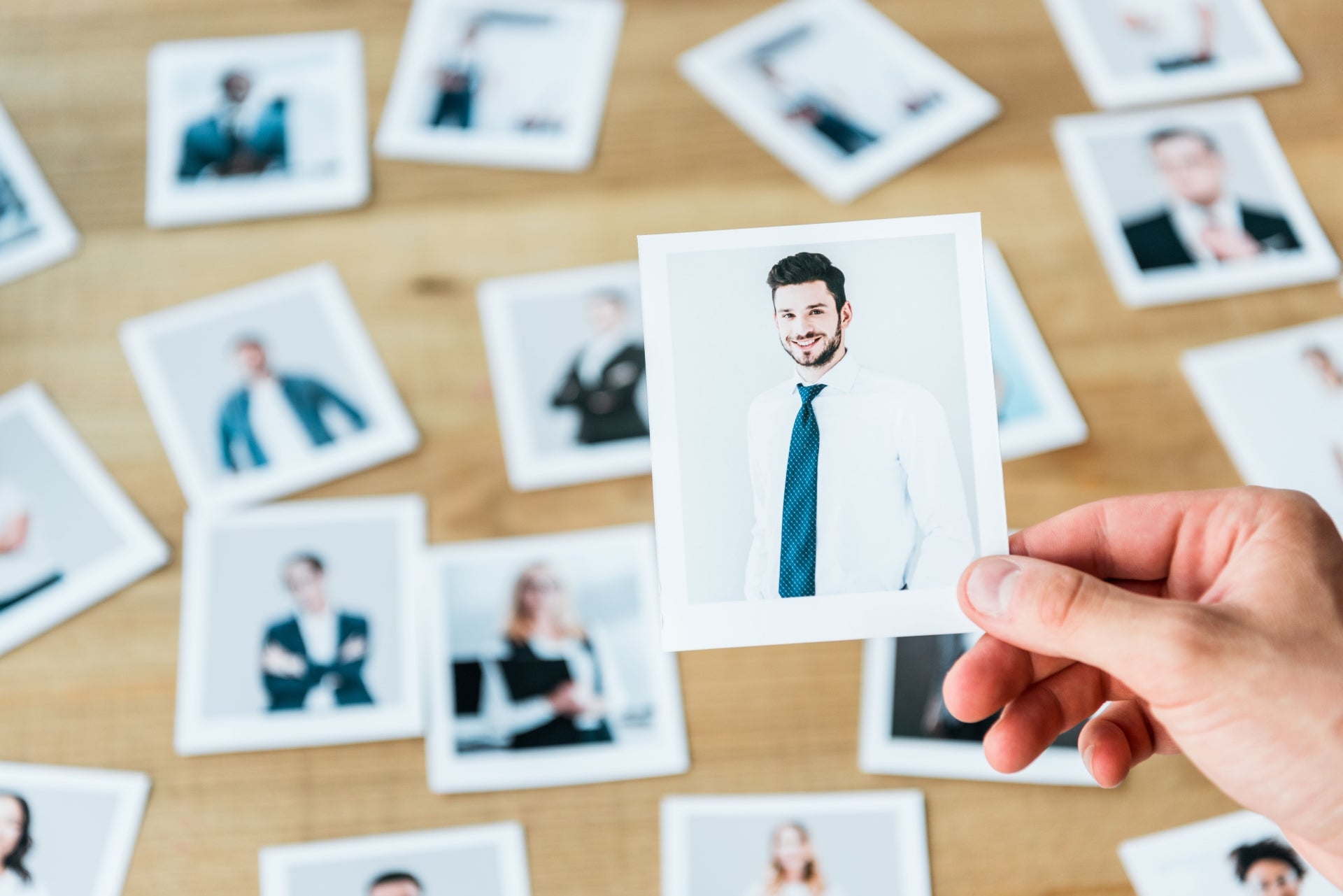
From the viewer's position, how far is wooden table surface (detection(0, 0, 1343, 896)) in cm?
100

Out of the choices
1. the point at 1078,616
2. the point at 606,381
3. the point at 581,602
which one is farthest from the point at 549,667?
the point at 1078,616

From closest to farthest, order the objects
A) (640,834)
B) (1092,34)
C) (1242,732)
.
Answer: (1242,732) < (640,834) < (1092,34)

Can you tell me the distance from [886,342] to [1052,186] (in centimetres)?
68

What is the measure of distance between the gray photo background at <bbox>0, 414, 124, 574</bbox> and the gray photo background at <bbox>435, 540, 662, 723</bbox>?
0.38 meters

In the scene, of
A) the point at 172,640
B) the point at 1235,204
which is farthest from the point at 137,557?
the point at 1235,204

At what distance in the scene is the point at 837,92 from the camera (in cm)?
136

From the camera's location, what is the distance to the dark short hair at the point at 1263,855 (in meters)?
0.99

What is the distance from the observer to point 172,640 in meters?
1.06

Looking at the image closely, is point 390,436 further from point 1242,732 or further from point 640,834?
point 1242,732

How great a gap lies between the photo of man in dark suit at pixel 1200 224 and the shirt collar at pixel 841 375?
26.4 inches

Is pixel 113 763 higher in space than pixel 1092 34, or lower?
lower

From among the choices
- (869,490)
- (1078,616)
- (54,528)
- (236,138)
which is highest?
(236,138)

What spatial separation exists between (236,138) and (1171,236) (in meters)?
1.19

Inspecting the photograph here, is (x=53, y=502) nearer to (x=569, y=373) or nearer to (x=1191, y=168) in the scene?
(x=569, y=373)
